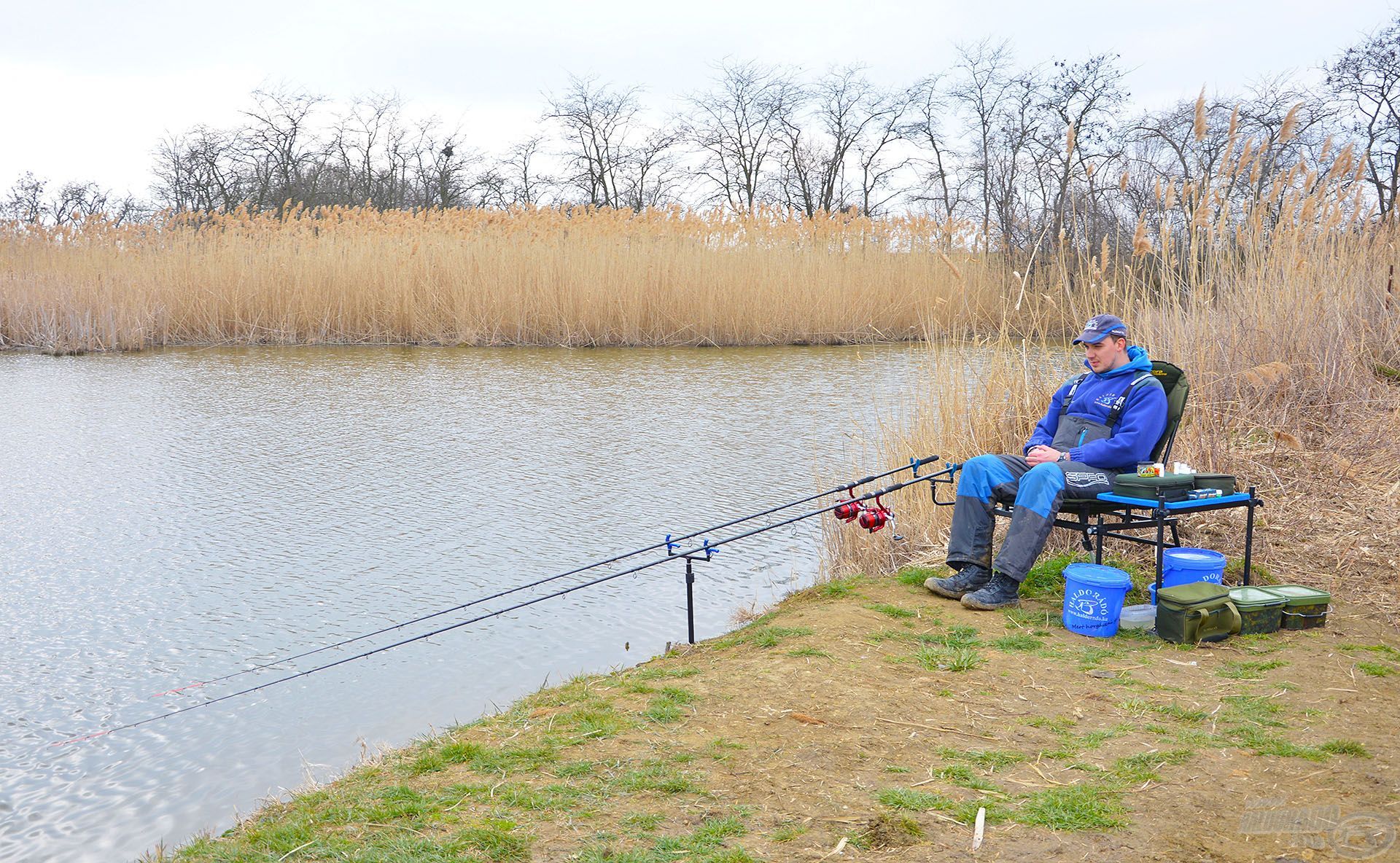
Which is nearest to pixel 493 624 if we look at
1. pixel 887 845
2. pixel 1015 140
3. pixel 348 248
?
pixel 887 845

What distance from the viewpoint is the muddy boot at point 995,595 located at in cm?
408

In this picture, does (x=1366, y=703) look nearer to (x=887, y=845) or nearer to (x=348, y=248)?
(x=887, y=845)

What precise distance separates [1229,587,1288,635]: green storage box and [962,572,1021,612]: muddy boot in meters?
0.75

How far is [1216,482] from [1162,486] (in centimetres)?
28

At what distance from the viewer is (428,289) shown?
13359mm

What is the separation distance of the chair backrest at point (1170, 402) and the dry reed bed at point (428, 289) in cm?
839

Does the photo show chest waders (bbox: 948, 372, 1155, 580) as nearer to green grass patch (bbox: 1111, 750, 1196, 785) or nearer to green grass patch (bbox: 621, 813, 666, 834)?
green grass patch (bbox: 1111, 750, 1196, 785)

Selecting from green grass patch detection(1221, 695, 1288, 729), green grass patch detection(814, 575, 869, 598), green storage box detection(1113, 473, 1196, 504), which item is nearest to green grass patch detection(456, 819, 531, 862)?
green grass patch detection(1221, 695, 1288, 729)

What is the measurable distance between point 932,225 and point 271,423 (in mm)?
9982

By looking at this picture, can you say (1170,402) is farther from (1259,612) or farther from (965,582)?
(965,582)

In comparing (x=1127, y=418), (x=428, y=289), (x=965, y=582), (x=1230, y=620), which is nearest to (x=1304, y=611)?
(x=1230, y=620)

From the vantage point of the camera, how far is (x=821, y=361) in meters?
11.9

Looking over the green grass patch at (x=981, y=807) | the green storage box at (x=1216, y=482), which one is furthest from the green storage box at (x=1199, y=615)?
the green grass patch at (x=981, y=807)

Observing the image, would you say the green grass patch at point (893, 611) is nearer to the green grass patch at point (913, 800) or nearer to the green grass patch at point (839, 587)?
the green grass patch at point (839, 587)
